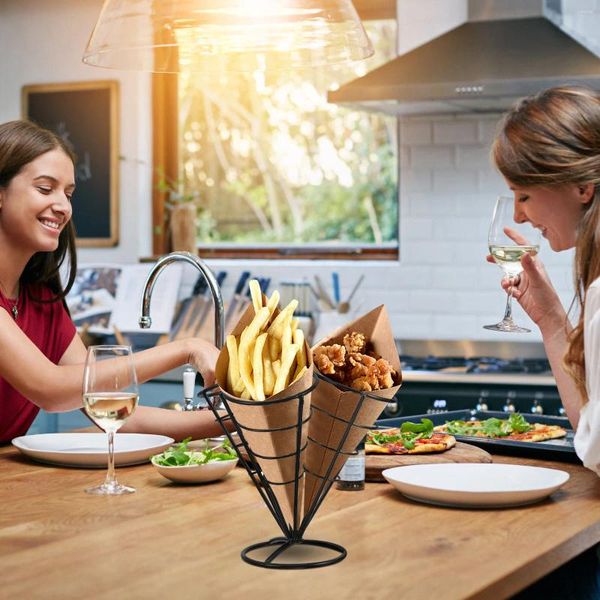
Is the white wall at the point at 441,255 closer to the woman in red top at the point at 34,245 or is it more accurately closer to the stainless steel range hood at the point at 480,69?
the stainless steel range hood at the point at 480,69

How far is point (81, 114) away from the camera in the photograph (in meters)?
5.12

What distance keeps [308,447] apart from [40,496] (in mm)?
532

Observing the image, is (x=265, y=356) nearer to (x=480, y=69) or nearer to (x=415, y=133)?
(x=480, y=69)

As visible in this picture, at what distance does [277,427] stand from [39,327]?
57.0 inches

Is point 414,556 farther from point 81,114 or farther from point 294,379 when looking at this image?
point 81,114

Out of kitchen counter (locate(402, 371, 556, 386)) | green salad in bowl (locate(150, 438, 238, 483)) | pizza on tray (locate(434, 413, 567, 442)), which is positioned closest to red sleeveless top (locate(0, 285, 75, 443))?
green salad in bowl (locate(150, 438, 238, 483))

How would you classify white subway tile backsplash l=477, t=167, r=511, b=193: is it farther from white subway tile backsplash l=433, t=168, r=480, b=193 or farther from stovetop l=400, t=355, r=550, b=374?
stovetop l=400, t=355, r=550, b=374

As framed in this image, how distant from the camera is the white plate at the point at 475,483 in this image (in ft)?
5.54

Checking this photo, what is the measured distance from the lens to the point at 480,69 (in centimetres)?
387

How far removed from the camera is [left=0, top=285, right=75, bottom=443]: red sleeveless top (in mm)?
2551

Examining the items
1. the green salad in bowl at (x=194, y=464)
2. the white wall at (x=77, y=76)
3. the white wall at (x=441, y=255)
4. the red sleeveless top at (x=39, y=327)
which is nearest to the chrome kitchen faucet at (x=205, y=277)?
the green salad in bowl at (x=194, y=464)

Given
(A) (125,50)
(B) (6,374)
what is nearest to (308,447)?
(B) (6,374)

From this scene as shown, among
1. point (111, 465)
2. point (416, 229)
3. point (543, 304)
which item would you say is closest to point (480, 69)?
point (416, 229)

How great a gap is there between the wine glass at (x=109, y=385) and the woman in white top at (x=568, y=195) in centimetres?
74
